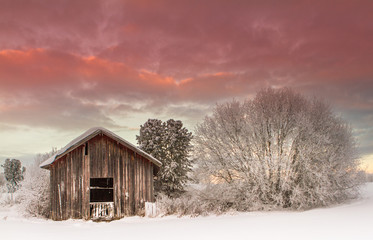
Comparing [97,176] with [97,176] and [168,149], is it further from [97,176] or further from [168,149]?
[168,149]

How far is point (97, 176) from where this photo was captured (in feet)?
68.4

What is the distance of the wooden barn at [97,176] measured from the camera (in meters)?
20.5

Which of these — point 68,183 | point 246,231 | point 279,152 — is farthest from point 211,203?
point 68,183

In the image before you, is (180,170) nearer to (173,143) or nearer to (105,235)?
(173,143)

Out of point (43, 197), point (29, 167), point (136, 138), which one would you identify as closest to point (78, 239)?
point (43, 197)

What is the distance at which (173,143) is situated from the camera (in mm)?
37219

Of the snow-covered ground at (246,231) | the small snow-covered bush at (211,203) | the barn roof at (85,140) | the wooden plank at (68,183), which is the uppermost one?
the barn roof at (85,140)

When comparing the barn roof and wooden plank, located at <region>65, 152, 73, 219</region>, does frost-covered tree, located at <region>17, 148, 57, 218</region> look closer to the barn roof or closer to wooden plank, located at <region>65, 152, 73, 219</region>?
wooden plank, located at <region>65, 152, 73, 219</region>

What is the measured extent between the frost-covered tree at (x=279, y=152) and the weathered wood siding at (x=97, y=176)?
5648 millimetres

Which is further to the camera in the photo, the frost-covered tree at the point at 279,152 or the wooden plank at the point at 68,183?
the frost-covered tree at the point at 279,152

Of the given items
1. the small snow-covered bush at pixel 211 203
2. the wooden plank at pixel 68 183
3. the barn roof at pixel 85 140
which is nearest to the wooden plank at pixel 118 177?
the barn roof at pixel 85 140

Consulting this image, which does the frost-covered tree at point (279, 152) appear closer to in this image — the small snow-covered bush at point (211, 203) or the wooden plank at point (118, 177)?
the small snow-covered bush at point (211, 203)

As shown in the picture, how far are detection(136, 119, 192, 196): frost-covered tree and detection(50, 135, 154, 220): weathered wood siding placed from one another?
1410 centimetres

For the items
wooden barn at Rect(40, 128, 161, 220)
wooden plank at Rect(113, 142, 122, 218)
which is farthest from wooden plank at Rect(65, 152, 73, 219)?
wooden plank at Rect(113, 142, 122, 218)
